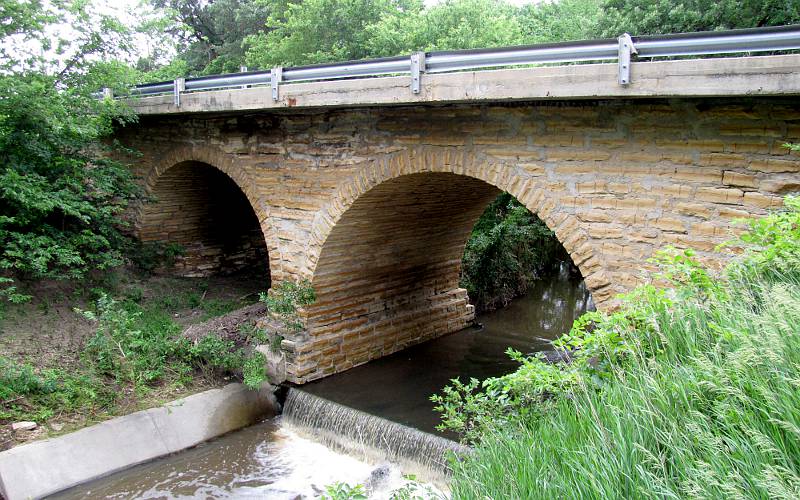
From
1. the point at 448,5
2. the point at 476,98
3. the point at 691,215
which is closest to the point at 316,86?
the point at 476,98

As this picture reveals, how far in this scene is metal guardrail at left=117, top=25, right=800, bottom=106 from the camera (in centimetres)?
480

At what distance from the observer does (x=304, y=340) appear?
9031 mm

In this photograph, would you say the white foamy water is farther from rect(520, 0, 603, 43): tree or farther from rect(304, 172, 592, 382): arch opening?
rect(520, 0, 603, 43): tree

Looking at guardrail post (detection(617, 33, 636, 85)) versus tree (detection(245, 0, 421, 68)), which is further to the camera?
tree (detection(245, 0, 421, 68))

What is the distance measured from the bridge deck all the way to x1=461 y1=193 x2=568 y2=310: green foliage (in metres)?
5.97

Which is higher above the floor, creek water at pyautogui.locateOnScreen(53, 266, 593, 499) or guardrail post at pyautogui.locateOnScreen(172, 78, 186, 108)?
guardrail post at pyautogui.locateOnScreen(172, 78, 186, 108)

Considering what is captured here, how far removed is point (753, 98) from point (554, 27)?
14845mm

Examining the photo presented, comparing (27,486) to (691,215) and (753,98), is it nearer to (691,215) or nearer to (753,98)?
(691,215)

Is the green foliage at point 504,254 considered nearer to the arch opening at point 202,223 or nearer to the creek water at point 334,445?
the creek water at point 334,445

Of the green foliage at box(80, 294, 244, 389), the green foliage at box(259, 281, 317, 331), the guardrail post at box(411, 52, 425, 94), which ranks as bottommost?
the green foliage at box(80, 294, 244, 389)

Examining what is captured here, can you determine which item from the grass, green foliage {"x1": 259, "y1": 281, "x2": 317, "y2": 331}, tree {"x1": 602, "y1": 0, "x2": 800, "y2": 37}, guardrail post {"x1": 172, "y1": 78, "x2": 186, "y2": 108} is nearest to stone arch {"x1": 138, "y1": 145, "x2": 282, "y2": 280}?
green foliage {"x1": 259, "y1": 281, "x2": 317, "y2": 331}

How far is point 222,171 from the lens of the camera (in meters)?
10.3

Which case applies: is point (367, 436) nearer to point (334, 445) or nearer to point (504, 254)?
point (334, 445)

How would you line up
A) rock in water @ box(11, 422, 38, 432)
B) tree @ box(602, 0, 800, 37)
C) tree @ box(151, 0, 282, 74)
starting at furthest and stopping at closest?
tree @ box(151, 0, 282, 74) → tree @ box(602, 0, 800, 37) → rock in water @ box(11, 422, 38, 432)
